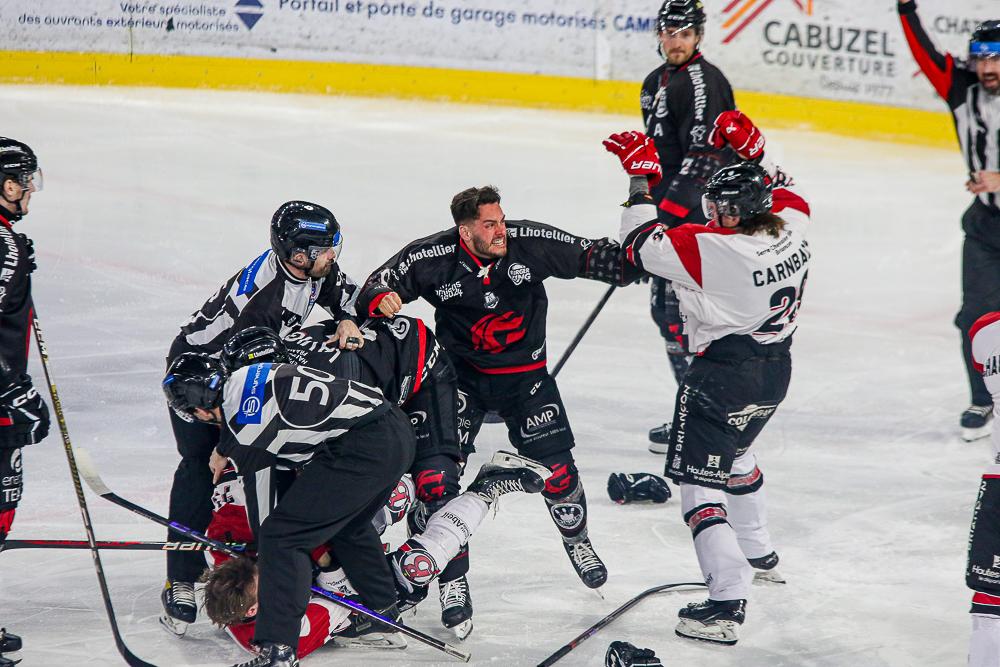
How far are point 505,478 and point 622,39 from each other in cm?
633

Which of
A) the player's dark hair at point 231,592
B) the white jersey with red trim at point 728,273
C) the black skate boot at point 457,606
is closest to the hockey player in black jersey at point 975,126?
the white jersey with red trim at point 728,273

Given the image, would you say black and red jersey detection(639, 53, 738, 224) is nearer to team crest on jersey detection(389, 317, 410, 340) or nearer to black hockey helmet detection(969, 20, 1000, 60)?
black hockey helmet detection(969, 20, 1000, 60)

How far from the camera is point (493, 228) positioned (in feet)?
12.5

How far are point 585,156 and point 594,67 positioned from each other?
42.2 inches

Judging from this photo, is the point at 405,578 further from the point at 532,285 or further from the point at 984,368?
the point at 984,368

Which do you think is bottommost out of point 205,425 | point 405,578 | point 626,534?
point 626,534

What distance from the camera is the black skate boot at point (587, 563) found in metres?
3.81

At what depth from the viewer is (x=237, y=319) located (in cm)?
360

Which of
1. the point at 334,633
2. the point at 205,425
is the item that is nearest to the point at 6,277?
the point at 205,425

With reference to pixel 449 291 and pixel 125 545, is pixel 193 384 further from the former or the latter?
pixel 449 291

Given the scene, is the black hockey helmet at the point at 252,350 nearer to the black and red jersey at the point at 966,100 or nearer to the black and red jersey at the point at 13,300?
the black and red jersey at the point at 13,300

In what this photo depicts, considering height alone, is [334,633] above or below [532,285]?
below

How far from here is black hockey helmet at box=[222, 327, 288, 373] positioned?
10.3ft

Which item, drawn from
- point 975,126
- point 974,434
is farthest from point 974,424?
point 975,126
